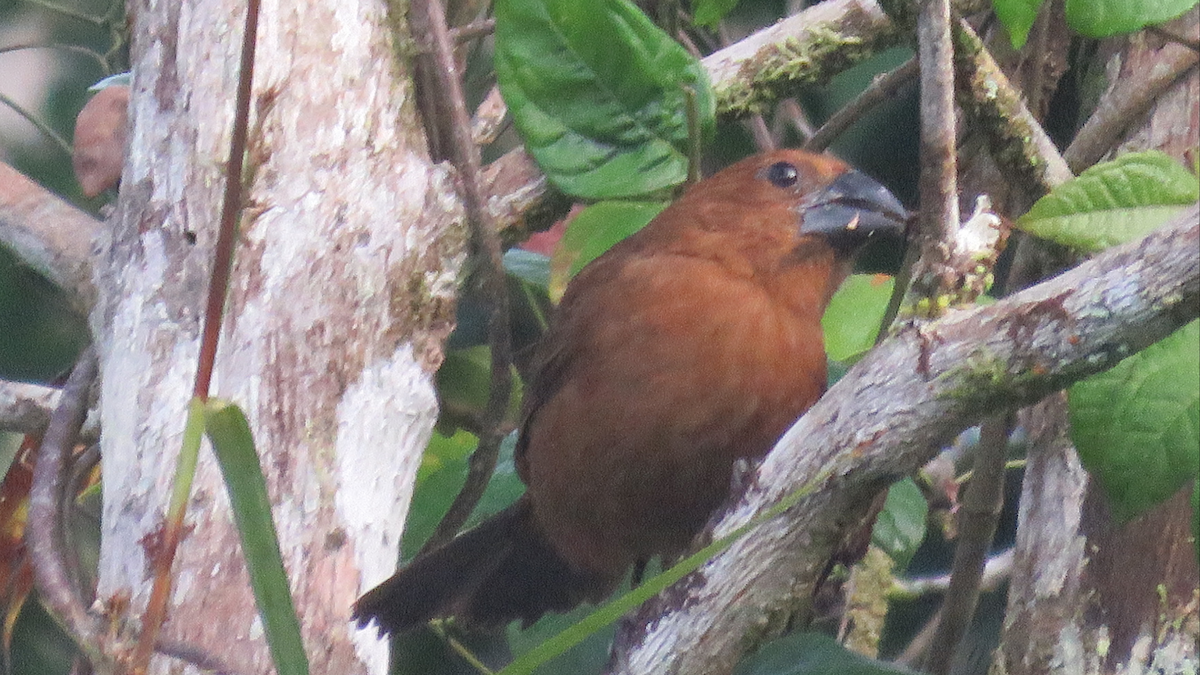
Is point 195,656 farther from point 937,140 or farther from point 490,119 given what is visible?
point 490,119

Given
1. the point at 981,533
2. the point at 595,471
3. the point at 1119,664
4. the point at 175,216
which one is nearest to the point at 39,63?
the point at 175,216

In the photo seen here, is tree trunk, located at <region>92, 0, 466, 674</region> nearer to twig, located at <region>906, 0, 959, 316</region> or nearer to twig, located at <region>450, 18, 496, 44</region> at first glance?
twig, located at <region>450, 18, 496, 44</region>

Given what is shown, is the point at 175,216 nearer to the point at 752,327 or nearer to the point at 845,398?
the point at 752,327

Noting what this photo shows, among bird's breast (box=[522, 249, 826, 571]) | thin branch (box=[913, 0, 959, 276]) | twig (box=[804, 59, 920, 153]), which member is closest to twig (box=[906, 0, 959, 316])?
thin branch (box=[913, 0, 959, 276])

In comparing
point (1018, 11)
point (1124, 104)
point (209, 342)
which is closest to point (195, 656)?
point (209, 342)

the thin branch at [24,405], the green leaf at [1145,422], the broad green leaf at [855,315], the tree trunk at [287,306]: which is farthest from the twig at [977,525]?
the thin branch at [24,405]
